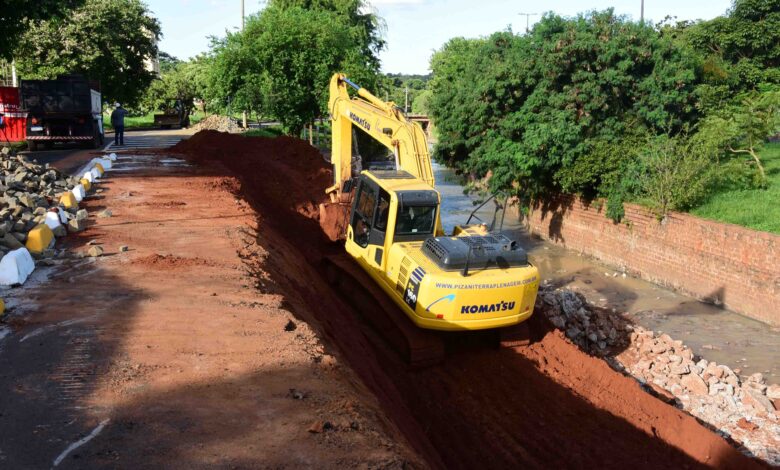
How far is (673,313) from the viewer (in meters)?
17.2

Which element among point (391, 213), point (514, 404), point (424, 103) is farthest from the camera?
point (424, 103)

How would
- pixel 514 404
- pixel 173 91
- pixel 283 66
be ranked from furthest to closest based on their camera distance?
pixel 173 91 < pixel 283 66 < pixel 514 404

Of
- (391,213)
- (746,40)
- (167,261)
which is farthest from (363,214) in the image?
(746,40)

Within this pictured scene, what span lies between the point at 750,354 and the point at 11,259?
14.0 m

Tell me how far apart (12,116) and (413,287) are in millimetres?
21366

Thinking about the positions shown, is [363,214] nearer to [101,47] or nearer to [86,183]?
[86,183]

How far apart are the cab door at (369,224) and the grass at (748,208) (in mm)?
11113

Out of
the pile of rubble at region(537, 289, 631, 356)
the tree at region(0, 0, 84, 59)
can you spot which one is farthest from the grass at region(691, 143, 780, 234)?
the tree at region(0, 0, 84, 59)

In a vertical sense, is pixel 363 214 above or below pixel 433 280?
above

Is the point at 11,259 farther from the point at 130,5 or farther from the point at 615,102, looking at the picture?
the point at 130,5

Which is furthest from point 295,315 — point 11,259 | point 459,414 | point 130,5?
point 130,5

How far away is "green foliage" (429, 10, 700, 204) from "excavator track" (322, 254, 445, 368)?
35.8 ft

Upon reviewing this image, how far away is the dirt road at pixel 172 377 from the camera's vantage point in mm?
4961

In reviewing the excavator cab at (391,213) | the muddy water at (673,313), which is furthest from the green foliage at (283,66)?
the excavator cab at (391,213)
